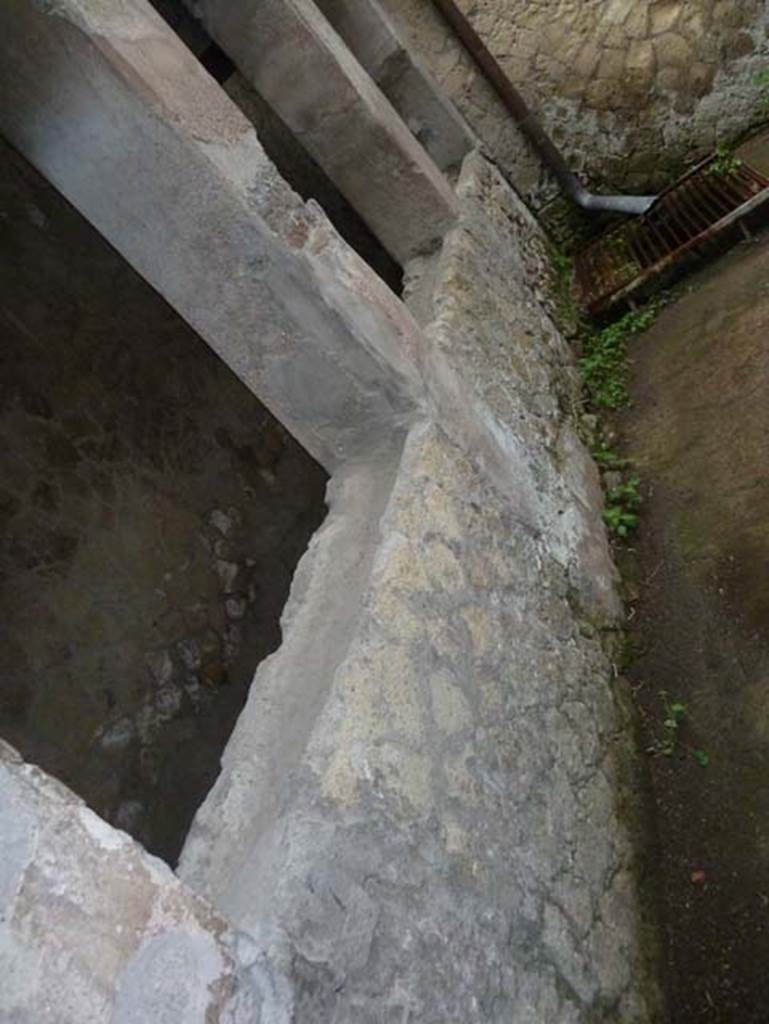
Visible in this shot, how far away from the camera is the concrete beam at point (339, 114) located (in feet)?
9.49

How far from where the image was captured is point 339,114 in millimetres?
2996

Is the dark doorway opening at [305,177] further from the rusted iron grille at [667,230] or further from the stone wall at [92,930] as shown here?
the stone wall at [92,930]

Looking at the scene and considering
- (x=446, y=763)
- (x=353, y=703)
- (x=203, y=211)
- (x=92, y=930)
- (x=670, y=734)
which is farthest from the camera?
(x=670, y=734)

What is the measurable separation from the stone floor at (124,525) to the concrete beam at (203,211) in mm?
1061

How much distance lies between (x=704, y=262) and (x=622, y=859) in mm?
2125

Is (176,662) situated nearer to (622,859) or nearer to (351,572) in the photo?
(351,572)

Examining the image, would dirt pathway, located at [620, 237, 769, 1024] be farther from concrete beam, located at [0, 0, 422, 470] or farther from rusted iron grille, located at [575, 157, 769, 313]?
concrete beam, located at [0, 0, 422, 470]

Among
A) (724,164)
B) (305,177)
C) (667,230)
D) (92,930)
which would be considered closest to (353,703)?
(92,930)

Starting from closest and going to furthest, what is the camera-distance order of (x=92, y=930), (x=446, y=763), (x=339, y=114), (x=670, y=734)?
(x=92, y=930) < (x=446, y=763) < (x=670, y=734) < (x=339, y=114)

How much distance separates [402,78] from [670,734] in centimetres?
233

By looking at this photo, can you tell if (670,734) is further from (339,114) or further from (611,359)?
(339,114)

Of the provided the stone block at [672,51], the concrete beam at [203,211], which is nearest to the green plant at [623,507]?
the concrete beam at [203,211]

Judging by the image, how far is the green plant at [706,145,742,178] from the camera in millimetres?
3600

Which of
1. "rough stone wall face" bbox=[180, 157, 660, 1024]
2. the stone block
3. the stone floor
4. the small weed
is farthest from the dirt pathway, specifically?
the stone floor
